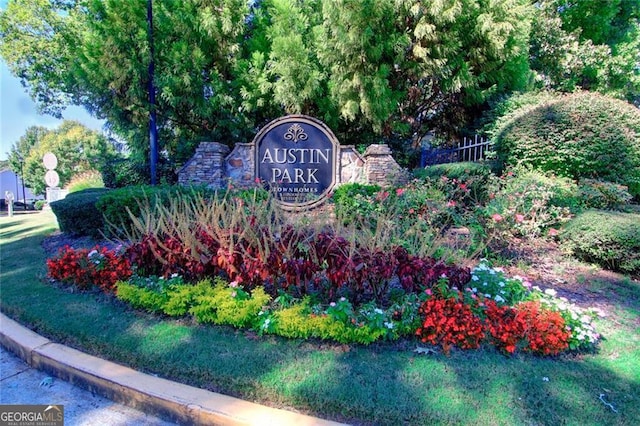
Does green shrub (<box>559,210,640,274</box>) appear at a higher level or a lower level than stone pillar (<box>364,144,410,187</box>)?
lower

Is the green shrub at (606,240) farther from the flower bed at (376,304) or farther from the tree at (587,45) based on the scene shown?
the tree at (587,45)

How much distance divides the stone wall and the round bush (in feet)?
8.04

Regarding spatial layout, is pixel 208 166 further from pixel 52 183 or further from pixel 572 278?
pixel 52 183

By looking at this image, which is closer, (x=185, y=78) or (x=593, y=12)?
(x=185, y=78)

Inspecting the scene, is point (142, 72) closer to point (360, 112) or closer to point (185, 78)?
point (185, 78)

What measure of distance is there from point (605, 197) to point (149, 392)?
671 cm

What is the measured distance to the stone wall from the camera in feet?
24.7

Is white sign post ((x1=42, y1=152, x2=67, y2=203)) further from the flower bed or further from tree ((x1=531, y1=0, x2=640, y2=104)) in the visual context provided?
tree ((x1=531, y1=0, x2=640, y2=104))

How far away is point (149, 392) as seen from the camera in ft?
7.22

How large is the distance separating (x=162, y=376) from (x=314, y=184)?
218 inches

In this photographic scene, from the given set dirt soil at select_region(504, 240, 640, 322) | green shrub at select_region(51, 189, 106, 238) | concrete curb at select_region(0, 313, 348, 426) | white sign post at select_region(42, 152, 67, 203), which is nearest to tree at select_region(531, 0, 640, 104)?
dirt soil at select_region(504, 240, 640, 322)

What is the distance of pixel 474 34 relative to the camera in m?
8.22

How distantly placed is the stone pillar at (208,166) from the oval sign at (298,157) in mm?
879

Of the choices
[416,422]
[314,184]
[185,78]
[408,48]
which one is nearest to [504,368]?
[416,422]
